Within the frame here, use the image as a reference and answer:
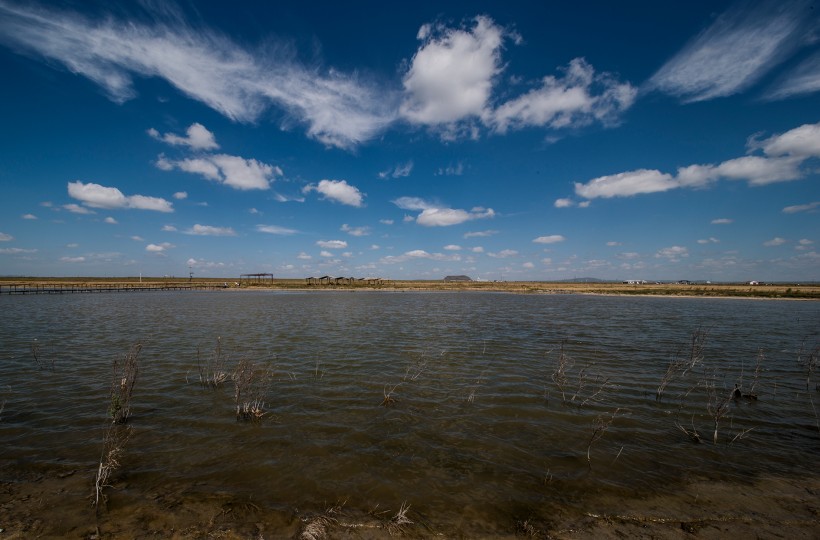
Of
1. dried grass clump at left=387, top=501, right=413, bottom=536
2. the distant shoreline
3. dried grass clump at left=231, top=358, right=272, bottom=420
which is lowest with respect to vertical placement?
dried grass clump at left=387, top=501, right=413, bottom=536

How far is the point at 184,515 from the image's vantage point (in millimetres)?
5309

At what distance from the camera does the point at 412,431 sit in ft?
28.2

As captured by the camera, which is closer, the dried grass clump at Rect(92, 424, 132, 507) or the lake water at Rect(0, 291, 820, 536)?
the dried grass clump at Rect(92, 424, 132, 507)

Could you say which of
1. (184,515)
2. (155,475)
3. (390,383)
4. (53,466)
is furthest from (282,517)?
(390,383)

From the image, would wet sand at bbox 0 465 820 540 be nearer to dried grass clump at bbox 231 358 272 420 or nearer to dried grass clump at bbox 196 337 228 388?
dried grass clump at bbox 231 358 272 420

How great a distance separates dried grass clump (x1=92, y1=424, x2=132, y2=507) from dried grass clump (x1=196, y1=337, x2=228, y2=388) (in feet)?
11.2

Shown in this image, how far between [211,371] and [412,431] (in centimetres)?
906

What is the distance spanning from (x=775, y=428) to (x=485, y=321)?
22200 mm

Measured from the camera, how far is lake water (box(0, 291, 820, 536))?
5.94 m

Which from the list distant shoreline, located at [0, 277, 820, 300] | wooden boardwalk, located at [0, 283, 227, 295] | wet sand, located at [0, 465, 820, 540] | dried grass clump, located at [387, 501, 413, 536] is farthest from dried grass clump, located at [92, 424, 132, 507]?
distant shoreline, located at [0, 277, 820, 300]

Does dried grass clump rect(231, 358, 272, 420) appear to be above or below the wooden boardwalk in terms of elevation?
below

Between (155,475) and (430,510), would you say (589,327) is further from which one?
(155,475)

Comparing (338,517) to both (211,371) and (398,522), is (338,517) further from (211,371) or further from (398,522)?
(211,371)

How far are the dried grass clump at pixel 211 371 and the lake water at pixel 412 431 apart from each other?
313mm
